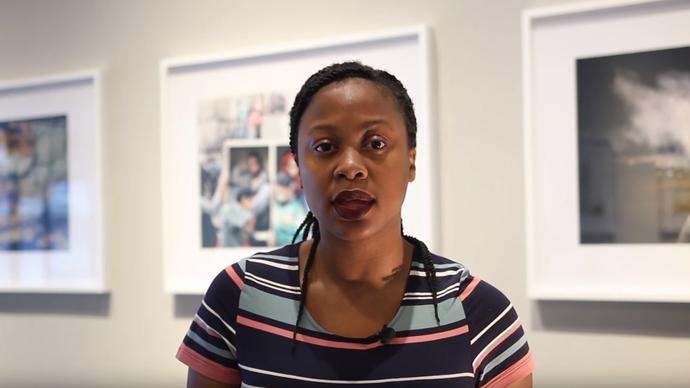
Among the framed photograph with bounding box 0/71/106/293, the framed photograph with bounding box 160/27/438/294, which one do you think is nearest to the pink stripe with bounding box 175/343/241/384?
the framed photograph with bounding box 160/27/438/294

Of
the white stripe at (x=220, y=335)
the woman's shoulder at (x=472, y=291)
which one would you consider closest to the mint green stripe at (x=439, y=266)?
the woman's shoulder at (x=472, y=291)

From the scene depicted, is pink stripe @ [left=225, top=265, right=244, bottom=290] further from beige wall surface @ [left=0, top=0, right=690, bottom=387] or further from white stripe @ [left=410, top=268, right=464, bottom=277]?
beige wall surface @ [left=0, top=0, right=690, bottom=387]

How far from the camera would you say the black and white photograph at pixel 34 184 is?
4.54ft

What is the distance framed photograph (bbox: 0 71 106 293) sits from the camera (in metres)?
1.36

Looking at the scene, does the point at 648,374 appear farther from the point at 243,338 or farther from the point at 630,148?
the point at 243,338

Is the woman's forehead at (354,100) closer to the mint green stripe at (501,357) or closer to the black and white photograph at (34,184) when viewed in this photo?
the mint green stripe at (501,357)

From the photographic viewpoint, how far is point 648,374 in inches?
38.5

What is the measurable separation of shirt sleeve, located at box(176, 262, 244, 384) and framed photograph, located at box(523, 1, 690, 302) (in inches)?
19.9

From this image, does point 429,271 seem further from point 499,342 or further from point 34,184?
point 34,184

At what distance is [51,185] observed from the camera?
1.39m

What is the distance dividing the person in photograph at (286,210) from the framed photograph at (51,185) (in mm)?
402

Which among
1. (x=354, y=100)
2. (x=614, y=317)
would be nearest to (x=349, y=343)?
(x=354, y=100)

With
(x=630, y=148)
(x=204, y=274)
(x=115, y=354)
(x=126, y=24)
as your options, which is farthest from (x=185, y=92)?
(x=630, y=148)

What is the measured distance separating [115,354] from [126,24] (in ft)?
2.18
